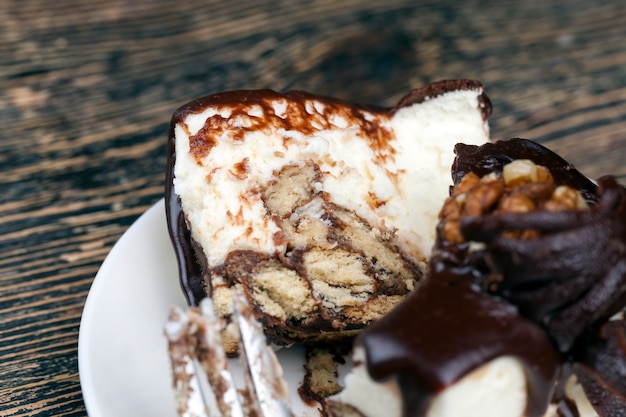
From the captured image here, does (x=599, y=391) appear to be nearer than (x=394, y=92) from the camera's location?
Yes

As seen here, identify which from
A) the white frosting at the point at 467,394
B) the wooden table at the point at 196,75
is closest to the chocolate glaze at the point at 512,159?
the white frosting at the point at 467,394

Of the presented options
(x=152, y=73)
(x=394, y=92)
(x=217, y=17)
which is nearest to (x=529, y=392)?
(x=394, y=92)

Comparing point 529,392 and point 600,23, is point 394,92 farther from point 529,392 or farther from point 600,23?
point 529,392

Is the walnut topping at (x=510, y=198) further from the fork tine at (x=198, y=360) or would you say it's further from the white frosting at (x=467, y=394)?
the fork tine at (x=198, y=360)

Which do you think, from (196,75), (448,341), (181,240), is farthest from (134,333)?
(196,75)

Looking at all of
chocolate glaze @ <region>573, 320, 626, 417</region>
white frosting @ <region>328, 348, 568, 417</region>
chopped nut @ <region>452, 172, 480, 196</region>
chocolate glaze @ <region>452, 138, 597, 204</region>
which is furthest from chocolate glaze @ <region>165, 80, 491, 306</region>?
chocolate glaze @ <region>573, 320, 626, 417</region>

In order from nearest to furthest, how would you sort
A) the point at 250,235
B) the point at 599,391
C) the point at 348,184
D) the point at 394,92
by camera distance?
the point at 599,391 → the point at 250,235 → the point at 348,184 → the point at 394,92

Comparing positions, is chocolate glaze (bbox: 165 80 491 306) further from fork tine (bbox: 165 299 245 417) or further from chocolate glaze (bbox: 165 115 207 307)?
fork tine (bbox: 165 299 245 417)

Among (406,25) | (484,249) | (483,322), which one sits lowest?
(483,322)
